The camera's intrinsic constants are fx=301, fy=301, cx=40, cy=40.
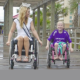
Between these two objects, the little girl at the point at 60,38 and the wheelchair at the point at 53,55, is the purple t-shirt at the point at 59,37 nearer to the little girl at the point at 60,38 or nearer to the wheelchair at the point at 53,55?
the little girl at the point at 60,38

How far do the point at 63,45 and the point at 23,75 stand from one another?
2040 mm

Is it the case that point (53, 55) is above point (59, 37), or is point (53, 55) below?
below

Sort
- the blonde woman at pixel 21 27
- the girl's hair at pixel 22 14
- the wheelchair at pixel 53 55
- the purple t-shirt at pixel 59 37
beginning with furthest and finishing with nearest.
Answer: the purple t-shirt at pixel 59 37 → the wheelchair at pixel 53 55 → the girl's hair at pixel 22 14 → the blonde woman at pixel 21 27

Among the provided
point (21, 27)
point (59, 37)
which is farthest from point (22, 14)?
point (59, 37)

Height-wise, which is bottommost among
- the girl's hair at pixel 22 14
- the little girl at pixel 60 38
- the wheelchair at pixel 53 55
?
the wheelchair at pixel 53 55

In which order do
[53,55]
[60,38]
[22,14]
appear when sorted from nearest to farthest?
[22,14], [53,55], [60,38]

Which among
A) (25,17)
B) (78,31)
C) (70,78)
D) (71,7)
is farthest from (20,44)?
(71,7)

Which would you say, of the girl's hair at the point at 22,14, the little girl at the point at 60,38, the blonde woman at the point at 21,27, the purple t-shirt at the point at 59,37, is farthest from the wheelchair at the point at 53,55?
the girl's hair at the point at 22,14

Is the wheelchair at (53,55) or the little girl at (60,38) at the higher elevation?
the little girl at (60,38)

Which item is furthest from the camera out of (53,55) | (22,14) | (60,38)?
(60,38)

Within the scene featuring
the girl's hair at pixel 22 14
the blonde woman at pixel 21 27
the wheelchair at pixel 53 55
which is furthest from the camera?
the wheelchair at pixel 53 55

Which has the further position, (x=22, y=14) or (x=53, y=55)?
(x=53, y=55)

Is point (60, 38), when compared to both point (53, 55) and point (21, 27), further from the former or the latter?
point (21, 27)

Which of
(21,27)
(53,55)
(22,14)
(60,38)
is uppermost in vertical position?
(22,14)
